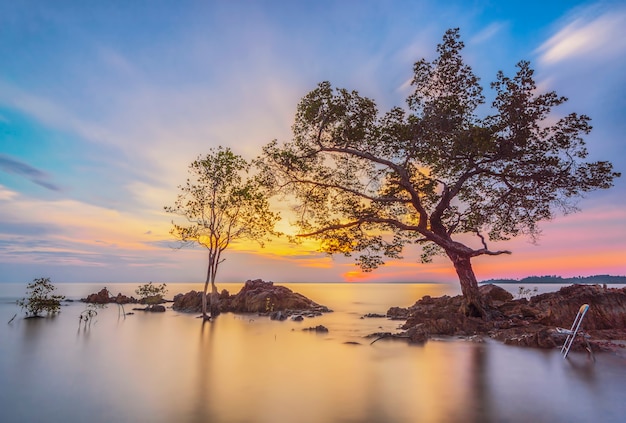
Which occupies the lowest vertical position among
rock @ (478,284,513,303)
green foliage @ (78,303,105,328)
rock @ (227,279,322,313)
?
green foliage @ (78,303,105,328)

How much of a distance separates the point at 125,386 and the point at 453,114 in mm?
20706

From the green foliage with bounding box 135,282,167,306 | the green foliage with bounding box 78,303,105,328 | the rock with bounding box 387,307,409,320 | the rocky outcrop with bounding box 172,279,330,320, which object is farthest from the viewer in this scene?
the green foliage with bounding box 135,282,167,306

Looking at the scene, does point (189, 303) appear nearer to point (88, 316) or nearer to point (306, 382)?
point (88, 316)

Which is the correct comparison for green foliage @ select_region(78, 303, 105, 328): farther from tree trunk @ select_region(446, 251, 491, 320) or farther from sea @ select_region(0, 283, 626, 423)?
tree trunk @ select_region(446, 251, 491, 320)

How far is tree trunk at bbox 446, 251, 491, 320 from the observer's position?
2323 cm

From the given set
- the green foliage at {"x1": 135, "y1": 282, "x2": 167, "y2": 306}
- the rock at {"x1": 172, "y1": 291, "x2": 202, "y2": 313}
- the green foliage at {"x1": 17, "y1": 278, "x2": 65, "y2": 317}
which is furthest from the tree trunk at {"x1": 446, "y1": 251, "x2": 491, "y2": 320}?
the green foliage at {"x1": 135, "y1": 282, "x2": 167, "y2": 306}

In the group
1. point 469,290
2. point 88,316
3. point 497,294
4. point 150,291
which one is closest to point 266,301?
point 150,291

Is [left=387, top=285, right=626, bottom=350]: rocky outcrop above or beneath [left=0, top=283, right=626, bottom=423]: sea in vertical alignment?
above

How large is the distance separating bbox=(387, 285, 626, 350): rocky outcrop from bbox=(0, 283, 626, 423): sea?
1.19 meters

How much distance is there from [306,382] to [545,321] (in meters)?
16.3

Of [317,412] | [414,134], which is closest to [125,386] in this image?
[317,412]

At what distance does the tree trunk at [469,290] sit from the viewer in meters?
23.2

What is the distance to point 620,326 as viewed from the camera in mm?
19031

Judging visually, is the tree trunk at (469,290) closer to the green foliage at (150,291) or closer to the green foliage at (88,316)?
the green foliage at (88,316)
